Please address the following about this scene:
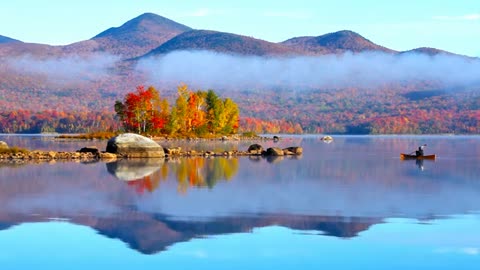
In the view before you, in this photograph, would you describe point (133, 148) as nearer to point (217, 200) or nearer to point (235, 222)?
point (217, 200)

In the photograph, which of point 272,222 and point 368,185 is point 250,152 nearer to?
point 368,185

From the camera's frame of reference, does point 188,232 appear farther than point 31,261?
Yes

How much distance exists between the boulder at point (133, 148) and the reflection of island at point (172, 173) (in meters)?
3.19

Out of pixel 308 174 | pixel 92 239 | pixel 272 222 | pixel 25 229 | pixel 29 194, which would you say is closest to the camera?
pixel 92 239

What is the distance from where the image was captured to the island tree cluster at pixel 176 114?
106m

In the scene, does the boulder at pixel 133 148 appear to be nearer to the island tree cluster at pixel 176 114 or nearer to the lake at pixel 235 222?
the lake at pixel 235 222

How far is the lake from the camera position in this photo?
15445 mm

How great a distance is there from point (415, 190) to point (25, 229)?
17.2m

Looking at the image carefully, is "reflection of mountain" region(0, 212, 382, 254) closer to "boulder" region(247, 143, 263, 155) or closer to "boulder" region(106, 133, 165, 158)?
"boulder" region(106, 133, 165, 158)

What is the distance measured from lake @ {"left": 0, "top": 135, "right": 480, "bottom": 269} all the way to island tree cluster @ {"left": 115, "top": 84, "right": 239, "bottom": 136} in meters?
70.6

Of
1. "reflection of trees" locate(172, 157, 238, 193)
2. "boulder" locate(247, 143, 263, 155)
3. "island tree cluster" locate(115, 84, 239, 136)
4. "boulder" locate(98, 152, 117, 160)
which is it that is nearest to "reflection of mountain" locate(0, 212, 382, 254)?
"reflection of trees" locate(172, 157, 238, 193)

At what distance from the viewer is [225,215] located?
2134 cm

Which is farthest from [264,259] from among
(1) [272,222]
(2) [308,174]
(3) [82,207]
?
(2) [308,174]

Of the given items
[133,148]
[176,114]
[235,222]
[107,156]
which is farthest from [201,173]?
[176,114]
